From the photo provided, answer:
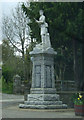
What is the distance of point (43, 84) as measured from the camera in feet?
42.2

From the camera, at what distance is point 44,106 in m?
12.2

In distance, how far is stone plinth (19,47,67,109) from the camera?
12.6 metres

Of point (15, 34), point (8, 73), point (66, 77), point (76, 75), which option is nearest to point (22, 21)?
point (15, 34)

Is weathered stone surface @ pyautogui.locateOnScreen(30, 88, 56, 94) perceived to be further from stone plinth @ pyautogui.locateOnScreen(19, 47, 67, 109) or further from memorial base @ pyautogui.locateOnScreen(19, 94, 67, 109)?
memorial base @ pyautogui.locateOnScreen(19, 94, 67, 109)

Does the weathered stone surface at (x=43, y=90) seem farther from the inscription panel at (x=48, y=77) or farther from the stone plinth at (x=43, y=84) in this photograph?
the inscription panel at (x=48, y=77)

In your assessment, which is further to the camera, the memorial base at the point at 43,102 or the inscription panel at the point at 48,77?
the inscription panel at the point at 48,77

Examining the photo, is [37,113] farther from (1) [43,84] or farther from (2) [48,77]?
(2) [48,77]

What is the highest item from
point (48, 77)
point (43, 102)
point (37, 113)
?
point (48, 77)

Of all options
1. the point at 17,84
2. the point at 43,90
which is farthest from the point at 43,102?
the point at 17,84

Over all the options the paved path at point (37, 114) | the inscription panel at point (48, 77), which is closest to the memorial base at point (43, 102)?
the inscription panel at point (48, 77)

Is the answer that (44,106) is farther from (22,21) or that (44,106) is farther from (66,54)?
(22,21)

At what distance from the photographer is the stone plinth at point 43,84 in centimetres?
1260

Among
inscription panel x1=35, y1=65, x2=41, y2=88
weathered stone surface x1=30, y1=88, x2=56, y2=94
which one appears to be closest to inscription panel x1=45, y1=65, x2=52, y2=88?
weathered stone surface x1=30, y1=88, x2=56, y2=94

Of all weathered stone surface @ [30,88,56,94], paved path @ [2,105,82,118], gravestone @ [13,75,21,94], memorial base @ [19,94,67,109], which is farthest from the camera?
gravestone @ [13,75,21,94]
